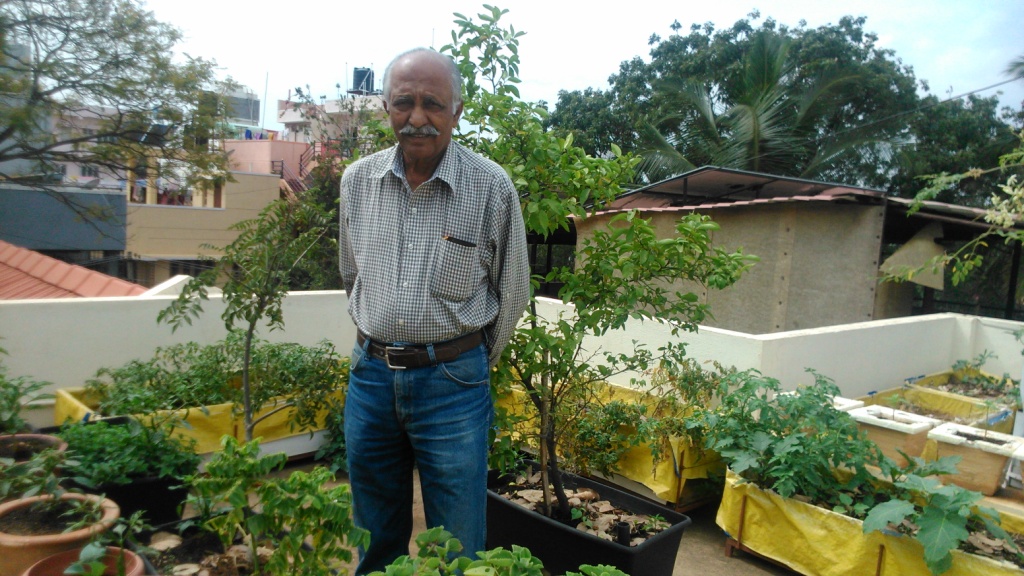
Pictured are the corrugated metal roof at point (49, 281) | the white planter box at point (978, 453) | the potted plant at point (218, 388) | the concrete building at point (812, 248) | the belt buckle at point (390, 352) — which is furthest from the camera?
the concrete building at point (812, 248)

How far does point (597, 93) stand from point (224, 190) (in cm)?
1082

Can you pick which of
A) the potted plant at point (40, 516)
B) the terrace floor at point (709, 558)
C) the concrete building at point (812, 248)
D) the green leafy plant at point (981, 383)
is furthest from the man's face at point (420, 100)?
the green leafy plant at point (981, 383)

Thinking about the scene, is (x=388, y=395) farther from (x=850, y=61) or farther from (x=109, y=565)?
(x=850, y=61)

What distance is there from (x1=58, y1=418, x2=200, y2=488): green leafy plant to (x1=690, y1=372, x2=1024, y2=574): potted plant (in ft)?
8.92

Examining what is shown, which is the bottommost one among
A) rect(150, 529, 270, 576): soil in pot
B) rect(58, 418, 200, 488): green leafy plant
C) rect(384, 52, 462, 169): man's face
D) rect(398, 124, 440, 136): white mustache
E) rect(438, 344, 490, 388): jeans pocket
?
rect(150, 529, 270, 576): soil in pot

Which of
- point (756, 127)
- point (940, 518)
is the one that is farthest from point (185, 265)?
point (940, 518)

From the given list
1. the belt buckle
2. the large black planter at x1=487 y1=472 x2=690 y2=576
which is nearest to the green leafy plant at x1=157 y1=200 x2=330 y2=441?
the large black planter at x1=487 y1=472 x2=690 y2=576

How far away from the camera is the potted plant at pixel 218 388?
13.5 ft

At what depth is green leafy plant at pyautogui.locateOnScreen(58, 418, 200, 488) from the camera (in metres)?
2.97

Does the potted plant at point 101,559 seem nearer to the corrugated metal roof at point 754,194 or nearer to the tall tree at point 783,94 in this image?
the corrugated metal roof at point 754,194

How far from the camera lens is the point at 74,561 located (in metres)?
1.98

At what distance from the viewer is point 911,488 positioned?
3281 mm

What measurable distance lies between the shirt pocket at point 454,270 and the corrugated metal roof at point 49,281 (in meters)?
4.91

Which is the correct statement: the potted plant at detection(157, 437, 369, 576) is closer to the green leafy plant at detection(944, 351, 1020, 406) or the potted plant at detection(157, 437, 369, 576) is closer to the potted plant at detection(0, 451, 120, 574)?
the potted plant at detection(0, 451, 120, 574)
